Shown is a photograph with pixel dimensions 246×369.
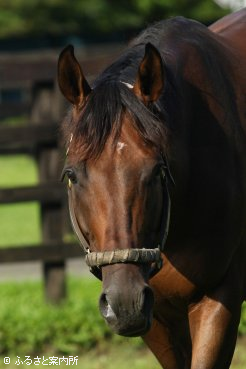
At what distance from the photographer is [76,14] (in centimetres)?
3133

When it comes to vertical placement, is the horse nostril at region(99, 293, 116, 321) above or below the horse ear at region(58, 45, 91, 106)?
Answer: below

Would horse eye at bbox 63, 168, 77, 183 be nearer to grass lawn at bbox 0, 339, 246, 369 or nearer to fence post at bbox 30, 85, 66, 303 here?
grass lawn at bbox 0, 339, 246, 369

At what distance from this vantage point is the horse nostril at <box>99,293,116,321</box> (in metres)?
3.34

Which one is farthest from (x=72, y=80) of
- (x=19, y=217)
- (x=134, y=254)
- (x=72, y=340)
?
(x=19, y=217)

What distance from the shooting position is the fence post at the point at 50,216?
7.81 meters

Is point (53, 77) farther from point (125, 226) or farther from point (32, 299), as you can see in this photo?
point (125, 226)

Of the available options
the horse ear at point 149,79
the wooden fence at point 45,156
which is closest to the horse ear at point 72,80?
the horse ear at point 149,79

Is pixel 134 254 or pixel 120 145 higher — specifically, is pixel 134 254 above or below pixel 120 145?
below

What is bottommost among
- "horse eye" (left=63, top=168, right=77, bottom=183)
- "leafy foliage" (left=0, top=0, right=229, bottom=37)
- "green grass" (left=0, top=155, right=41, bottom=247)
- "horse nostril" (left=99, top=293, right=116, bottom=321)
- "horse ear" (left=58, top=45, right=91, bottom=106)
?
"leafy foliage" (left=0, top=0, right=229, bottom=37)

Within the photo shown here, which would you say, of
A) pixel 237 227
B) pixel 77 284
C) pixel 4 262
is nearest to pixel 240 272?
pixel 237 227

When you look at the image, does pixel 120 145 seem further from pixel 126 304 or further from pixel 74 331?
pixel 74 331

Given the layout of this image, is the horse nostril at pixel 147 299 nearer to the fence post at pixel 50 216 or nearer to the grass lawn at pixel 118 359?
the grass lawn at pixel 118 359

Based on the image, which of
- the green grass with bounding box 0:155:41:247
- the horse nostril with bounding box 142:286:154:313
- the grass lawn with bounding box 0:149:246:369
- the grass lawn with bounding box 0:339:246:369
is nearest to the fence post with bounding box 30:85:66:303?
the grass lawn with bounding box 0:149:246:369

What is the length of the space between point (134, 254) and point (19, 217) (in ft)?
39.6
